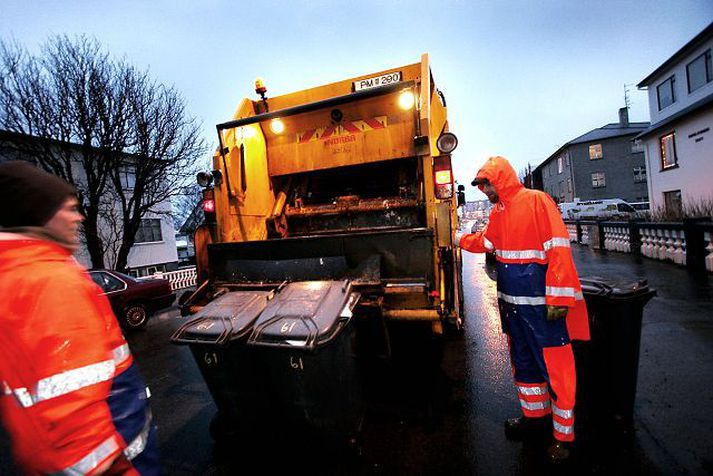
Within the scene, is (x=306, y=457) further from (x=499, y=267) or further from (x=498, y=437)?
(x=499, y=267)

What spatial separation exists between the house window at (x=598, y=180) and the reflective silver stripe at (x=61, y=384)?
39063 mm

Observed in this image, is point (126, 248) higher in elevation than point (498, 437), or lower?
higher

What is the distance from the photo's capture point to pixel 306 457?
7.73ft

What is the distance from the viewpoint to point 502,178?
246 cm

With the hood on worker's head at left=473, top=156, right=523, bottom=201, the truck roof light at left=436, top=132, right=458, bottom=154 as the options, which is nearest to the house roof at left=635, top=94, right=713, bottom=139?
the truck roof light at left=436, top=132, right=458, bottom=154

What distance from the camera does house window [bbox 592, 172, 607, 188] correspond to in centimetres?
3188

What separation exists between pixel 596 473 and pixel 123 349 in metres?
2.58

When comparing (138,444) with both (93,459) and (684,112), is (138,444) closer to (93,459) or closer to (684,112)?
(93,459)

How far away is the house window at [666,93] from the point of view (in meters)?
18.8

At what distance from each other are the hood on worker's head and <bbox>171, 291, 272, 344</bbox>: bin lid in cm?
187

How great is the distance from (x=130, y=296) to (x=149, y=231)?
15.2 m

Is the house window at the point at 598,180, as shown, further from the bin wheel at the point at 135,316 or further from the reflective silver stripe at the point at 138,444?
the reflective silver stripe at the point at 138,444

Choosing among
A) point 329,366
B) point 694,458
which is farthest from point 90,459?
point 694,458

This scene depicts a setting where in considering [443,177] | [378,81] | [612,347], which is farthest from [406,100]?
[612,347]
